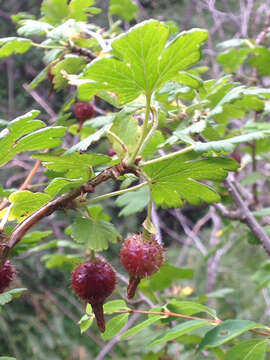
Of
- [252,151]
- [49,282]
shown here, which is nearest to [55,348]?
[49,282]

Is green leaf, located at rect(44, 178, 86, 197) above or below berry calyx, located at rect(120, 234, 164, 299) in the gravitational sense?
above

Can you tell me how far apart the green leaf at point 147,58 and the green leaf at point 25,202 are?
0.56ft

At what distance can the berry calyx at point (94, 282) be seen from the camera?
0.60 metres

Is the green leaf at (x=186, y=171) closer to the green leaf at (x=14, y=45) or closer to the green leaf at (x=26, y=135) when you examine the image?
the green leaf at (x=26, y=135)

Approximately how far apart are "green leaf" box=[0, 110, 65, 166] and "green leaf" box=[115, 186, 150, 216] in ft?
1.45

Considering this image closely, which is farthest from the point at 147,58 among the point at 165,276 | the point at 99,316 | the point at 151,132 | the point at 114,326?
the point at 165,276

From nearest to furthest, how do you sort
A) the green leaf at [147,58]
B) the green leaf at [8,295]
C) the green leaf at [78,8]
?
the green leaf at [147,58] < the green leaf at [8,295] < the green leaf at [78,8]

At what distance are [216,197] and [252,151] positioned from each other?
20.7 inches

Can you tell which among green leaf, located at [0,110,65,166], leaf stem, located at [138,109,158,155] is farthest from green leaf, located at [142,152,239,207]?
green leaf, located at [0,110,65,166]

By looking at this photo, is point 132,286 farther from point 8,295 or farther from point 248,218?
point 248,218

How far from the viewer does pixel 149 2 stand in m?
4.08

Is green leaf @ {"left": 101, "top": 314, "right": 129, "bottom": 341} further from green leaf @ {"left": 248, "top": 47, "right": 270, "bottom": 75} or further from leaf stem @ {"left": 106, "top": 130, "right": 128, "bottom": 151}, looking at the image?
green leaf @ {"left": 248, "top": 47, "right": 270, "bottom": 75}

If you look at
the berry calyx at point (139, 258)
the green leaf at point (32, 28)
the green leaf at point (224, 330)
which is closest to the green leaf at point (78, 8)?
the green leaf at point (32, 28)

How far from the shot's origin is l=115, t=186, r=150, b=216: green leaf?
1.02 meters
